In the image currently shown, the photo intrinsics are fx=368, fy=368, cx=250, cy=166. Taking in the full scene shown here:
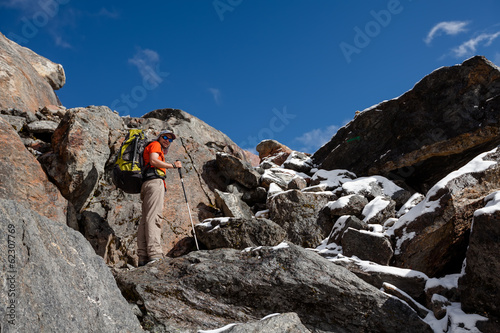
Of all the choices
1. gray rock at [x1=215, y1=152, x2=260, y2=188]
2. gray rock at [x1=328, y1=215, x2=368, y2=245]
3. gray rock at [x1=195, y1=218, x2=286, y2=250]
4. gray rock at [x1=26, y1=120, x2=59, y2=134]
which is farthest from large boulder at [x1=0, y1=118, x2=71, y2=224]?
gray rock at [x1=328, y1=215, x2=368, y2=245]

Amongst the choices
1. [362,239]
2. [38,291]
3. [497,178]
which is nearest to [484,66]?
[497,178]

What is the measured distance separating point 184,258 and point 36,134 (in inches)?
309

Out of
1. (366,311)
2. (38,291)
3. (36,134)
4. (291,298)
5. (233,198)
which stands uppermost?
(36,134)

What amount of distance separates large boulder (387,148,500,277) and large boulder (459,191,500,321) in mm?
1466

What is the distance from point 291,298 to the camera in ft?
24.6

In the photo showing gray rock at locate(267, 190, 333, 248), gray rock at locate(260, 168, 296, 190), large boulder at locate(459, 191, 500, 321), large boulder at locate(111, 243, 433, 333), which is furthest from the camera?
gray rock at locate(260, 168, 296, 190)

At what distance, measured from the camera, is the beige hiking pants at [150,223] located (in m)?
9.72

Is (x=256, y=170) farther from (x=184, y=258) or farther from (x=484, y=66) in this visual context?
(x=484, y=66)

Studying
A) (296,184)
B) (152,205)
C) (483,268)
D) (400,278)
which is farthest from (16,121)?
(483,268)

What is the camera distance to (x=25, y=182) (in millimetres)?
9945

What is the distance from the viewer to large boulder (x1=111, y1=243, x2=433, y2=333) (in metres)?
7.17

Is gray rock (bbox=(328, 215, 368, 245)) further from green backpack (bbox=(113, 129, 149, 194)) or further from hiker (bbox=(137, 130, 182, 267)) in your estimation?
green backpack (bbox=(113, 129, 149, 194))

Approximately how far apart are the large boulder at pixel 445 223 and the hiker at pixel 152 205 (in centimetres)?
624

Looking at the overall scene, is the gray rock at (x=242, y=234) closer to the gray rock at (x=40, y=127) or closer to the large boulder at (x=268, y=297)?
the large boulder at (x=268, y=297)
